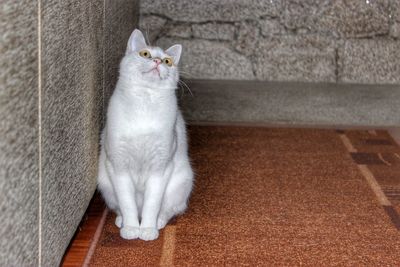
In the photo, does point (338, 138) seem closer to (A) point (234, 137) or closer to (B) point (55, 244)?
(A) point (234, 137)

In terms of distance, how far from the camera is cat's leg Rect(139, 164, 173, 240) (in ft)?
5.89

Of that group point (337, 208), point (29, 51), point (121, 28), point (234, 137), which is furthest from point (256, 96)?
point (29, 51)

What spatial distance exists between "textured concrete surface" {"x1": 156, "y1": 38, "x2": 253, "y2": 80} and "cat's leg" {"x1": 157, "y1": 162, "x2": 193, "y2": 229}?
1.60m

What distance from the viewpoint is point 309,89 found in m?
3.46

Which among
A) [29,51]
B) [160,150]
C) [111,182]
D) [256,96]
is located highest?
[29,51]

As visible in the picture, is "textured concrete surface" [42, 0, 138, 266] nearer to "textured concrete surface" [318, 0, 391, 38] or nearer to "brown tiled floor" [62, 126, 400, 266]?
"brown tiled floor" [62, 126, 400, 266]

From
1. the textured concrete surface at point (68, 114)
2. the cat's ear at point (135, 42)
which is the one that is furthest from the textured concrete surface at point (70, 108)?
the cat's ear at point (135, 42)

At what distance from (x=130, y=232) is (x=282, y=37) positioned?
1982 mm

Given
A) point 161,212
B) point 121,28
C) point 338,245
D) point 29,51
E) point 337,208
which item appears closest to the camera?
point 29,51

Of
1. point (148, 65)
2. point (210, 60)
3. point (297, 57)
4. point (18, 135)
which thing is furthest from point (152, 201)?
point (297, 57)

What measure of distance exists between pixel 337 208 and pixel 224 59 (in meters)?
1.61

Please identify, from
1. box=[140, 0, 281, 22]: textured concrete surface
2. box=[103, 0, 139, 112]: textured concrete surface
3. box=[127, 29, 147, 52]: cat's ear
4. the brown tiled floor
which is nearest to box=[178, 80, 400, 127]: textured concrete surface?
the brown tiled floor

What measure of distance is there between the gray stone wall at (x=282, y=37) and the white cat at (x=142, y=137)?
1.63 meters

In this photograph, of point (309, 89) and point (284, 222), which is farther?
point (309, 89)
